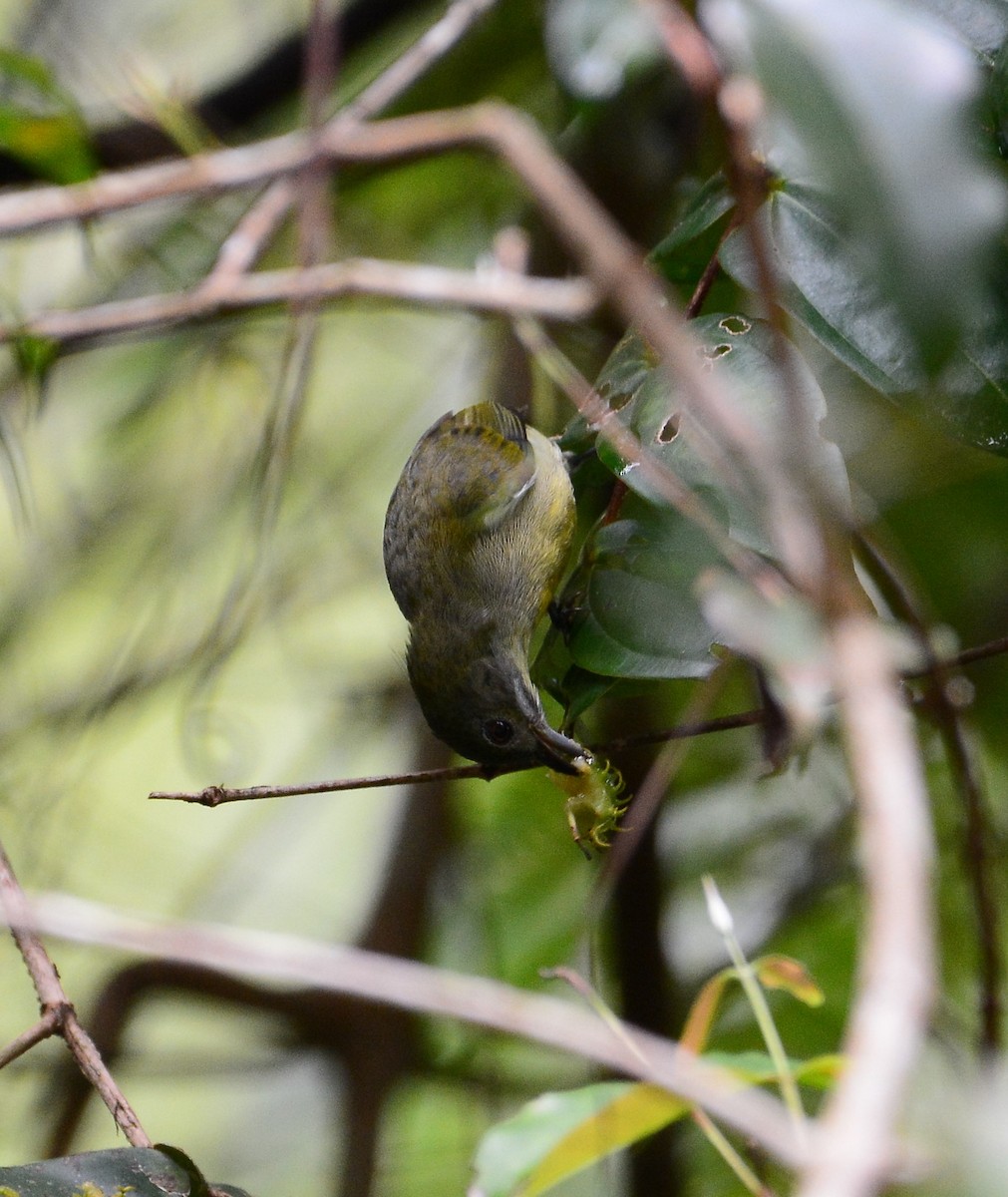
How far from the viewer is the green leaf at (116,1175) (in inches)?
52.0

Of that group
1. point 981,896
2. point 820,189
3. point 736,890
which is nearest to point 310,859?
point 736,890

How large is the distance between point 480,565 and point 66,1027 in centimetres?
169

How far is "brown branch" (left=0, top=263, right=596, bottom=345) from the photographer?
1.14 metres

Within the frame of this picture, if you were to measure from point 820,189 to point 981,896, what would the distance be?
94cm

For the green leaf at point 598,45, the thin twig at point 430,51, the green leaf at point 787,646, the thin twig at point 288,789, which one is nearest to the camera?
the green leaf at point 787,646

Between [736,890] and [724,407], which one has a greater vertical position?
[724,407]

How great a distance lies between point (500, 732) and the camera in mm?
2334

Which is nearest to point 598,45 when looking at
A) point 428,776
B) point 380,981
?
point 428,776

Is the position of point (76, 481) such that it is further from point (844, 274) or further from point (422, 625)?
point (844, 274)

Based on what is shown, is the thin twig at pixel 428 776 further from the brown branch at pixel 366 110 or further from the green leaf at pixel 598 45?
the green leaf at pixel 598 45

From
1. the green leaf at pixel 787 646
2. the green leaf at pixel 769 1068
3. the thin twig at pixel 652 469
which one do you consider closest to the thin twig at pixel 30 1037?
the green leaf at pixel 769 1068

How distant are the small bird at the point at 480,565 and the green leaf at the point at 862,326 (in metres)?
0.98

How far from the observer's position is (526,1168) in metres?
1.20

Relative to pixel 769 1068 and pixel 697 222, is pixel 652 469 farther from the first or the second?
pixel 697 222
